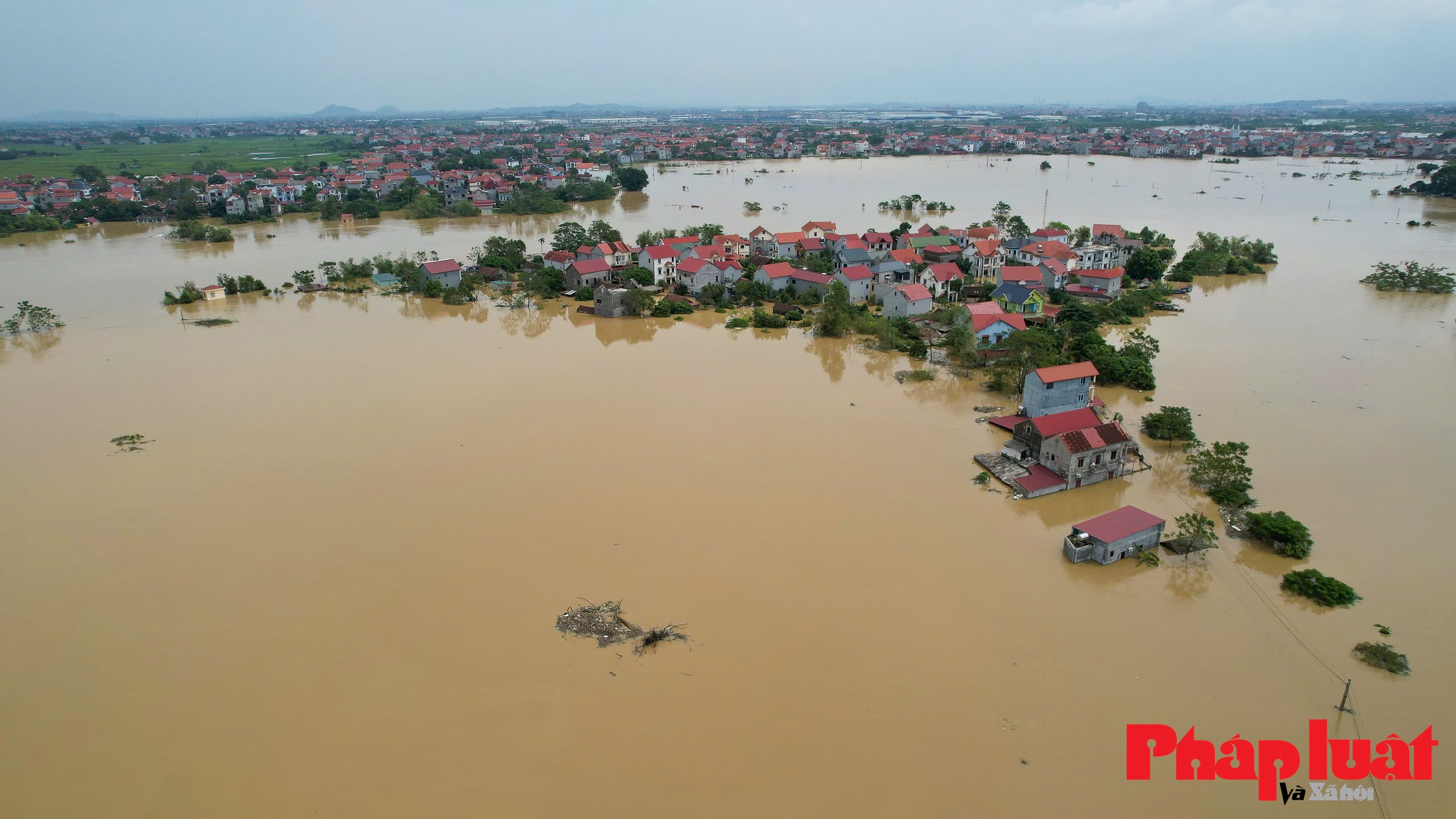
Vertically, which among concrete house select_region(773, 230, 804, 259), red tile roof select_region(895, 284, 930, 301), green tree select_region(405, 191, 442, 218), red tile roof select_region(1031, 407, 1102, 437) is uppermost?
green tree select_region(405, 191, 442, 218)

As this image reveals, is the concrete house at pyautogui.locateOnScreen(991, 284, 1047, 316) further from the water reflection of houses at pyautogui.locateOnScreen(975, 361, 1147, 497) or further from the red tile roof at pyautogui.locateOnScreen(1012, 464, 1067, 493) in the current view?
the red tile roof at pyautogui.locateOnScreen(1012, 464, 1067, 493)

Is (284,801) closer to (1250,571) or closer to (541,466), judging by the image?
(541,466)

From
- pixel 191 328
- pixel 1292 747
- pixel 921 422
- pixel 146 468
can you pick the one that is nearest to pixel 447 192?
pixel 191 328

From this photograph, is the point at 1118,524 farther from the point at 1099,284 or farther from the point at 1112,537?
the point at 1099,284

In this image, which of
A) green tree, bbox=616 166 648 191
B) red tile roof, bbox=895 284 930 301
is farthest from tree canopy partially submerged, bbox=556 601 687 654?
green tree, bbox=616 166 648 191

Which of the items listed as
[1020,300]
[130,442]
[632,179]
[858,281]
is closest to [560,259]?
[858,281]

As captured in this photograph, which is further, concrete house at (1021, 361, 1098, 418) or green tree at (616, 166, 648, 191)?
green tree at (616, 166, 648, 191)

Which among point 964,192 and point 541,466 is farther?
point 964,192
